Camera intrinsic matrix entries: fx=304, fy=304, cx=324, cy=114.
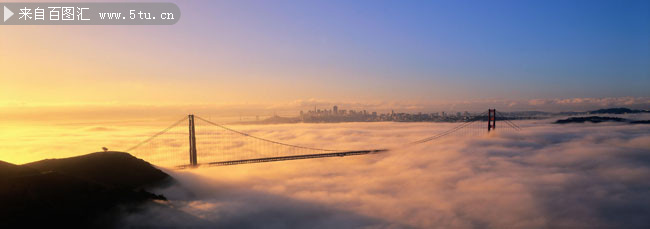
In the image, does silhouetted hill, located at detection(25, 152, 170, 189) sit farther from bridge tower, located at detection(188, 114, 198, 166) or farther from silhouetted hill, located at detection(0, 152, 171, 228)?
bridge tower, located at detection(188, 114, 198, 166)

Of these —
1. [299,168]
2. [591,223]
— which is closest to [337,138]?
[299,168]

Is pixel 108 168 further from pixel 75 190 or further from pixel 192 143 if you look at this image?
pixel 192 143

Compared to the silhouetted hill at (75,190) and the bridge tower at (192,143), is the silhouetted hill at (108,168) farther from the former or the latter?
the bridge tower at (192,143)

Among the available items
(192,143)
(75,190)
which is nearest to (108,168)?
(75,190)

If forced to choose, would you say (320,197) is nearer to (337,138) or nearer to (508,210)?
(508,210)

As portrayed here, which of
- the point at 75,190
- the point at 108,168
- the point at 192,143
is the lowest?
the point at 75,190

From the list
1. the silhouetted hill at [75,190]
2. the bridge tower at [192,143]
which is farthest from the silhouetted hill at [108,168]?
the bridge tower at [192,143]

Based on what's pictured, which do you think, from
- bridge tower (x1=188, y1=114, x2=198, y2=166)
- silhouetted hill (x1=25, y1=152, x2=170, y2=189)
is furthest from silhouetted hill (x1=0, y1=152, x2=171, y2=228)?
bridge tower (x1=188, y1=114, x2=198, y2=166)

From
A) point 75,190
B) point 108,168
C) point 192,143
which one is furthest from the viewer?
point 192,143

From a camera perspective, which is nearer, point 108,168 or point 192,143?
point 108,168
